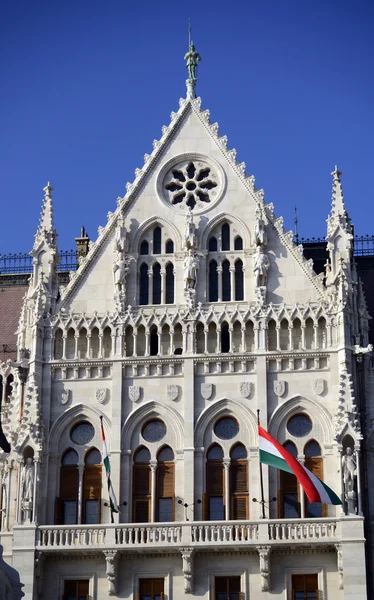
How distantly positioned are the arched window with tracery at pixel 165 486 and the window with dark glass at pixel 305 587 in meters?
4.52

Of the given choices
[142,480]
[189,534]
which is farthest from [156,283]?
[189,534]

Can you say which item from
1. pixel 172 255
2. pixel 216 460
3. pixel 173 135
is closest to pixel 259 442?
pixel 216 460

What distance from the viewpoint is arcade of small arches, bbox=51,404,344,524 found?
40.7 m

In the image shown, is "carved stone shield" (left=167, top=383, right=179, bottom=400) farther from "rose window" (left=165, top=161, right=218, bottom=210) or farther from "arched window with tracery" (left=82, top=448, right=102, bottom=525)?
"rose window" (left=165, top=161, right=218, bottom=210)


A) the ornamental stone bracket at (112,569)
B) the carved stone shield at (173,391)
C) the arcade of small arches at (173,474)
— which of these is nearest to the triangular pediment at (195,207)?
the carved stone shield at (173,391)

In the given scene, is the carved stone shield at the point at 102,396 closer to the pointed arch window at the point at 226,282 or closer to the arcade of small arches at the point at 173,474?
the arcade of small arches at the point at 173,474

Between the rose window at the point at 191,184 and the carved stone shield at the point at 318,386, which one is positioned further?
the rose window at the point at 191,184

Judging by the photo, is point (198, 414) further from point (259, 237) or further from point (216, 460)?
point (259, 237)

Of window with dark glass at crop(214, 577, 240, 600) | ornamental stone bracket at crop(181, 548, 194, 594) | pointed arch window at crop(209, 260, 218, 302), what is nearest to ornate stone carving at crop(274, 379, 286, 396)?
pointed arch window at crop(209, 260, 218, 302)

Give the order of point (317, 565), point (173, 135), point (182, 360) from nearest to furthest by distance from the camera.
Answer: point (317, 565) < point (182, 360) < point (173, 135)

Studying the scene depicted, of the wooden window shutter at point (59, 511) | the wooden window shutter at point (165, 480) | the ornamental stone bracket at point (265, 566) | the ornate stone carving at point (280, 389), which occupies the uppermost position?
the ornate stone carving at point (280, 389)

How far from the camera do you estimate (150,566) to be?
132 feet

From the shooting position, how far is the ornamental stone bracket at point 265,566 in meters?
39.2

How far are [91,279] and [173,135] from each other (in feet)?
19.9
